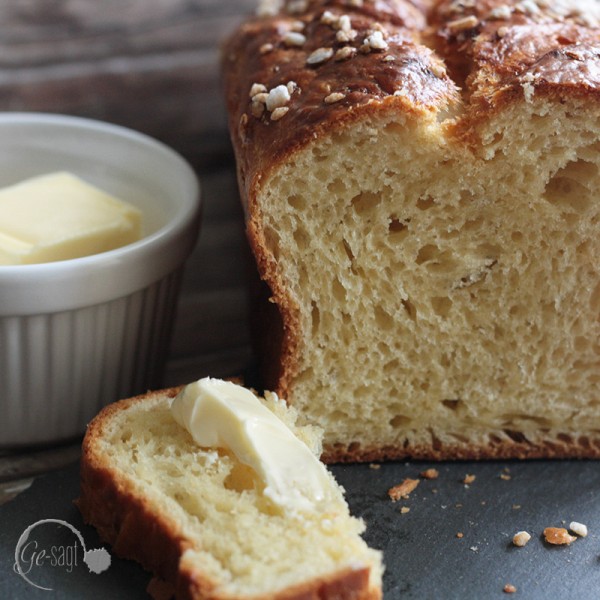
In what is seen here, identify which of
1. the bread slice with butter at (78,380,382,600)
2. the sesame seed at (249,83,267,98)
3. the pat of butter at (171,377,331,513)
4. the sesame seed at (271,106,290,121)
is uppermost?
the sesame seed at (271,106,290,121)

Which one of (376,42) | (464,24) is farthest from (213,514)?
(464,24)

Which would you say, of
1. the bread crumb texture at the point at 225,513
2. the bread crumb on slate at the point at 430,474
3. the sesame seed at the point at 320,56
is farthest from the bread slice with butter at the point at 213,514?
the sesame seed at the point at 320,56

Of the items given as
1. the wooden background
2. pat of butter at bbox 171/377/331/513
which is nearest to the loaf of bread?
pat of butter at bbox 171/377/331/513

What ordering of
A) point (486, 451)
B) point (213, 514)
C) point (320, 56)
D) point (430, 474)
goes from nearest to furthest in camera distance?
point (213, 514) < point (320, 56) < point (430, 474) < point (486, 451)

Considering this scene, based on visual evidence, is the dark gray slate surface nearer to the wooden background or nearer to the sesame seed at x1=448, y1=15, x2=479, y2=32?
the wooden background

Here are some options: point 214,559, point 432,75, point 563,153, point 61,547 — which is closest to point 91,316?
point 61,547

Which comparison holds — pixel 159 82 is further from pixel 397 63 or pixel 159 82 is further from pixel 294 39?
pixel 397 63

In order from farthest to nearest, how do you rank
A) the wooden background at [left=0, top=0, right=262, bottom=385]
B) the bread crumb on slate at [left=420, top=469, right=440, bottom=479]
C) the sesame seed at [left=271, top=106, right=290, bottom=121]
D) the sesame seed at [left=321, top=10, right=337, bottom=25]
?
the wooden background at [left=0, top=0, right=262, bottom=385] < the sesame seed at [left=321, top=10, right=337, bottom=25] < the bread crumb on slate at [left=420, top=469, right=440, bottom=479] < the sesame seed at [left=271, top=106, right=290, bottom=121]

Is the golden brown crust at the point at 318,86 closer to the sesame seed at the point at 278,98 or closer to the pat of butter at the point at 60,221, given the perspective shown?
the sesame seed at the point at 278,98
